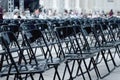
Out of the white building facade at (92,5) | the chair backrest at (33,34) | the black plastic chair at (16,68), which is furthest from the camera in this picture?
the white building facade at (92,5)

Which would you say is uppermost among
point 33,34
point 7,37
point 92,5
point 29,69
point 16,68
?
point 7,37

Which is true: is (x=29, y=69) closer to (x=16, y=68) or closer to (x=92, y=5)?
(x=16, y=68)

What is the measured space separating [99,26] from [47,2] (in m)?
43.8

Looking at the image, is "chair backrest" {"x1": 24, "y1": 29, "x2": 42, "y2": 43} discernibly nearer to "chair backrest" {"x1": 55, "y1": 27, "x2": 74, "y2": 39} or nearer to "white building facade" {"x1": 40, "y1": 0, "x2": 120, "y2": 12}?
"chair backrest" {"x1": 55, "y1": 27, "x2": 74, "y2": 39}

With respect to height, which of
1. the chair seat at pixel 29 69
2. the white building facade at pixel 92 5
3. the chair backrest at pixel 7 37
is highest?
the chair backrest at pixel 7 37

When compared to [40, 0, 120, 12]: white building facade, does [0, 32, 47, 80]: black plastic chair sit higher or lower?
higher

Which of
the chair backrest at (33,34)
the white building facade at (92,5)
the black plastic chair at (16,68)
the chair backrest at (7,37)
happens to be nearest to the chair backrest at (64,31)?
the chair backrest at (33,34)

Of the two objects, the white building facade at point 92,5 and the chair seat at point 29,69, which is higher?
the chair seat at point 29,69

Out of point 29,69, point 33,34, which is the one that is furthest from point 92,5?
point 29,69

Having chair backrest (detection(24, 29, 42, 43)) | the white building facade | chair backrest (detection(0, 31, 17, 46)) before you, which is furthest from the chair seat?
the white building facade

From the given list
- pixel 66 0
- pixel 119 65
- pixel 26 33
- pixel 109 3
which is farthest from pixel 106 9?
pixel 26 33

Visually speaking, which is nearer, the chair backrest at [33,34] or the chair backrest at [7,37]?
the chair backrest at [7,37]

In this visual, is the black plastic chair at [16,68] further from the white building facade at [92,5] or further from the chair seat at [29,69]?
the white building facade at [92,5]

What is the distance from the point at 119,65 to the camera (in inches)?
470
